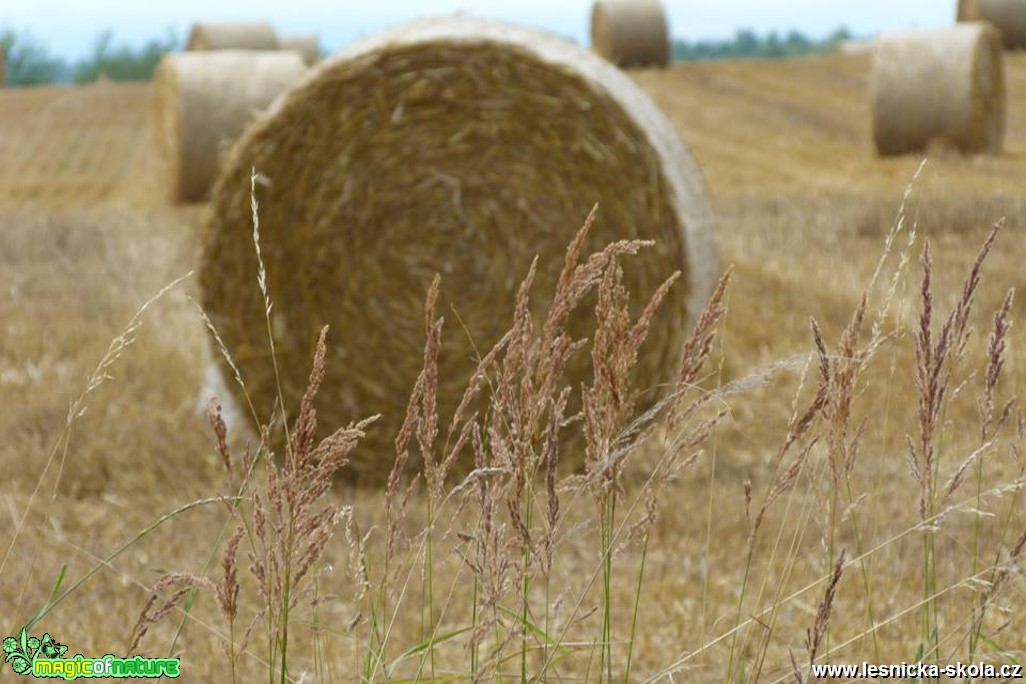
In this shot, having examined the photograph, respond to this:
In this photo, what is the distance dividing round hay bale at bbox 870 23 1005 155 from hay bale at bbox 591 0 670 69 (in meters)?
7.66

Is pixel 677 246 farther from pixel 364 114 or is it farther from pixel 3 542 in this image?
pixel 3 542

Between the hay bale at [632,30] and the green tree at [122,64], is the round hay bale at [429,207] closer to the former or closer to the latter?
the hay bale at [632,30]

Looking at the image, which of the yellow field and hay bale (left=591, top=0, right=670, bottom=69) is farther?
hay bale (left=591, top=0, right=670, bottom=69)

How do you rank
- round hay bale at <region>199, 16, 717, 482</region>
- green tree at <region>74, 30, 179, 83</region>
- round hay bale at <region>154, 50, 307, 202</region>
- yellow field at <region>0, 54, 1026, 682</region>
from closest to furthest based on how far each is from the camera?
yellow field at <region>0, 54, 1026, 682</region> < round hay bale at <region>199, 16, 717, 482</region> < round hay bale at <region>154, 50, 307, 202</region> < green tree at <region>74, 30, 179, 83</region>

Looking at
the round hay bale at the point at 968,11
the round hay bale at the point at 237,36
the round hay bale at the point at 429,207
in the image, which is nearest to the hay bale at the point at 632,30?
the round hay bale at the point at 968,11

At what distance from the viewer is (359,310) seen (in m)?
4.67

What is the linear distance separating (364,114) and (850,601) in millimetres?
2210

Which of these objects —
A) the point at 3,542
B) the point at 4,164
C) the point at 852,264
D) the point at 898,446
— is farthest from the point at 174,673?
the point at 4,164

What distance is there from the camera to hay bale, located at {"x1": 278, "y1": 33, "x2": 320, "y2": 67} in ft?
65.8

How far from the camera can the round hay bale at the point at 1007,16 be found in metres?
19.2

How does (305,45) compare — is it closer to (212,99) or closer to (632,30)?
(632,30)

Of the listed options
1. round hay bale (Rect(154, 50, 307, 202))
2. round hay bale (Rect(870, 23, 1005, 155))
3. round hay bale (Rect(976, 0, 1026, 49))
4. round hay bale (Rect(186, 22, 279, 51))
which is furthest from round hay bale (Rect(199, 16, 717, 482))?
round hay bale (Rect(976, 0, 1026, 49))

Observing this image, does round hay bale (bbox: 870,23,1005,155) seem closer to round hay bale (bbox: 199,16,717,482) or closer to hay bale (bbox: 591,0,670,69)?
hay bale (bbox: 591,0,670,69)

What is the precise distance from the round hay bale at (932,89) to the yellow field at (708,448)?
1.20ft
